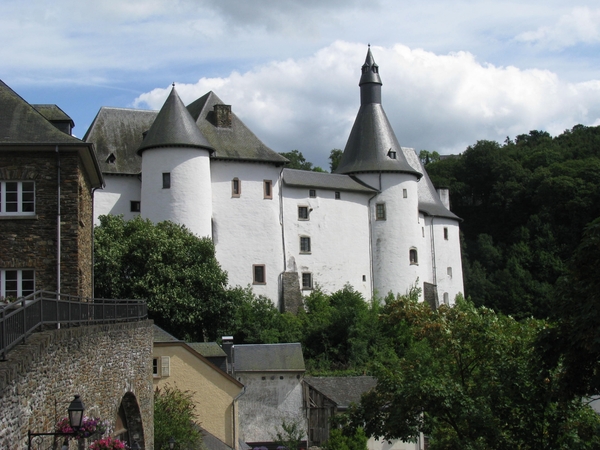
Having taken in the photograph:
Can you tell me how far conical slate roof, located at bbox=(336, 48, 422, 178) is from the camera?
178 ft

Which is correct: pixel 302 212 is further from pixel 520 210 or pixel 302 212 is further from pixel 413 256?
pixel 520 210

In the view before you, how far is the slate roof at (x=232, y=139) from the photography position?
47.6 meters

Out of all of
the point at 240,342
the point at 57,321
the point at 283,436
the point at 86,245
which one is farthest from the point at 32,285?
the point at 240,342

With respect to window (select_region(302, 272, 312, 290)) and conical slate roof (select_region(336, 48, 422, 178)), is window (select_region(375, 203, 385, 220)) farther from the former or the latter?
window (select_region(302, 272, 312, 290))

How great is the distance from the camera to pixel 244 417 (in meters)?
35.8

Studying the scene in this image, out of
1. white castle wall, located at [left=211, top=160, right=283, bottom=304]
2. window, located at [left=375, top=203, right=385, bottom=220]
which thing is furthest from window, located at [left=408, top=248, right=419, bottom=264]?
white castle wall, located at [left=211, top=160, right=283, bottom=304]

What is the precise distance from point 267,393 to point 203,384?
9.06m

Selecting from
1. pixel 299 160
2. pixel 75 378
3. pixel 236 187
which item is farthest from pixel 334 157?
pixel 75 378

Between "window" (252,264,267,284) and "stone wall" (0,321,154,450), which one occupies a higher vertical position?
"window" (252,264,267,284)

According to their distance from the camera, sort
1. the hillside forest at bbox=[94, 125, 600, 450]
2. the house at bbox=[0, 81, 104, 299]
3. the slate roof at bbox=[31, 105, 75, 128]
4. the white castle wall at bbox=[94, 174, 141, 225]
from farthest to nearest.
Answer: the white castle wall at bbox=[94, 174, 141, 225] < the slate roof at bbox=[31, 105, 75, 128] < the house at bbox=[0, 81, 104, 299] < the hillside forest at bbox=[94, 125, 600, 450]

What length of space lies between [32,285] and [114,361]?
5733mm

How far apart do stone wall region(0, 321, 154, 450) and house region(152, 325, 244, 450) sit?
8636mm

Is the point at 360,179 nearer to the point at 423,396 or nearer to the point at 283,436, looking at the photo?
the point at 283,436

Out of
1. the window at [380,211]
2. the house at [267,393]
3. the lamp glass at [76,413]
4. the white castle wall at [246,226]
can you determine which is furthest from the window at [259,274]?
the lamp glass at [76,413]
